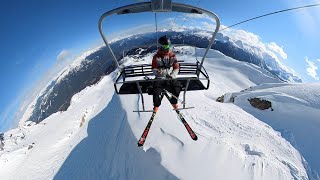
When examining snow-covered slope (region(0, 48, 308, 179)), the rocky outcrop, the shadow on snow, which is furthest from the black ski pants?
the rocky outcrop

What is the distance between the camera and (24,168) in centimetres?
4931

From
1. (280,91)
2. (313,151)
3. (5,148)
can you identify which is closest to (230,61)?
(5,148)

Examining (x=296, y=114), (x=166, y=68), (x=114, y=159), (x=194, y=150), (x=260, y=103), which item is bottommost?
(x=114, y=159)

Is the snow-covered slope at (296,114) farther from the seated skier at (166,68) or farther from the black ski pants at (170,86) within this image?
the seated skier at (166,68)

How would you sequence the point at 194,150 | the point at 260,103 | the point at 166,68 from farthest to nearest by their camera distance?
1. the point at 260,103
2. the point at 194,150
3. the point at 166,68

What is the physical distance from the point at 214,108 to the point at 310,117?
687cm

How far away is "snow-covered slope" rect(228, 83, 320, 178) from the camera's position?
19.7 meters

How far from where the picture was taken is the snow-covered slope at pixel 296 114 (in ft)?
64.6

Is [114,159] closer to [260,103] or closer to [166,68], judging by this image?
[260,103]

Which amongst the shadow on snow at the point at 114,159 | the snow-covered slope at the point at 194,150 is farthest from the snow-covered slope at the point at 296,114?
the shadow on snow at the point at 114,159

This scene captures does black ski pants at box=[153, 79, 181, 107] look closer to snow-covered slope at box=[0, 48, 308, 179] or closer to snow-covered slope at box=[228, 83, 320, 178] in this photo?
snow-covered slope at box=[0, 48, 308, 179]

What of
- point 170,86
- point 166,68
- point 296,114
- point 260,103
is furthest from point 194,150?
point 260,103

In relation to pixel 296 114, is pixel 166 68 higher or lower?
higher

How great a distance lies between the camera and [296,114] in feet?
76.3
